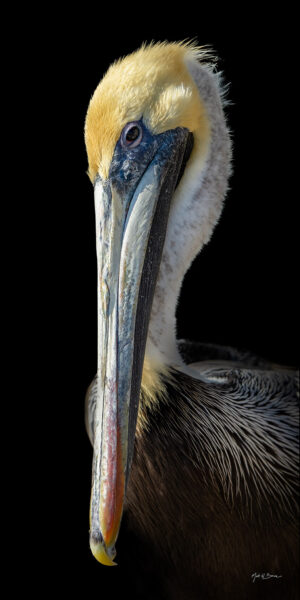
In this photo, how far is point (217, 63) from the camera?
7.00ft

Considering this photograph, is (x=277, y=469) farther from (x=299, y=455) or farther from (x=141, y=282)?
(x=141, y=282)

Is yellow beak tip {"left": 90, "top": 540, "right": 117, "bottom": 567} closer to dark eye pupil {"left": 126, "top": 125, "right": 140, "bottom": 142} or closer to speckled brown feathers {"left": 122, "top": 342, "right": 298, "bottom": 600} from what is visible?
speckled brown feathers {"left": 122, "top": 342, "right": 298, "bottom": 600}

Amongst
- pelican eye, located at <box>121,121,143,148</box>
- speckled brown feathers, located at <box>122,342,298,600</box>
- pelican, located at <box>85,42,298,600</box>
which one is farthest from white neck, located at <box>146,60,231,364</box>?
pelican eye, located at <box>121,121,143,148</box>

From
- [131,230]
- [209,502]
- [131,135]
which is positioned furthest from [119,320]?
[209,502]

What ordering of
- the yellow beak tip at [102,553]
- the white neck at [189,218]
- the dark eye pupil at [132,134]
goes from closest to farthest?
the yellow beak tip at [102,553], the dark eye pupil at [132,134], the white neck at [189,218]

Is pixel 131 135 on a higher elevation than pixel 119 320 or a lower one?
higher

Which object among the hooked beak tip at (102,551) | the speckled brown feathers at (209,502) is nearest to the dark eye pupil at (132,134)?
the speckled brown feathers at (209,502)

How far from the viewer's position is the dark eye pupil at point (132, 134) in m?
1.85

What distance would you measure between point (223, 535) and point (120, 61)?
1441mm

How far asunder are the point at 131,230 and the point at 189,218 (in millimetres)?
288

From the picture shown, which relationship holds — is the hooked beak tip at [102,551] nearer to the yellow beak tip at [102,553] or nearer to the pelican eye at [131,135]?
the yellow beak tip at [102,553]

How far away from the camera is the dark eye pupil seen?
6.07 feet

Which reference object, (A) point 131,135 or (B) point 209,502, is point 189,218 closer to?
(A) point 131,135

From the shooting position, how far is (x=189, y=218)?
206cm
